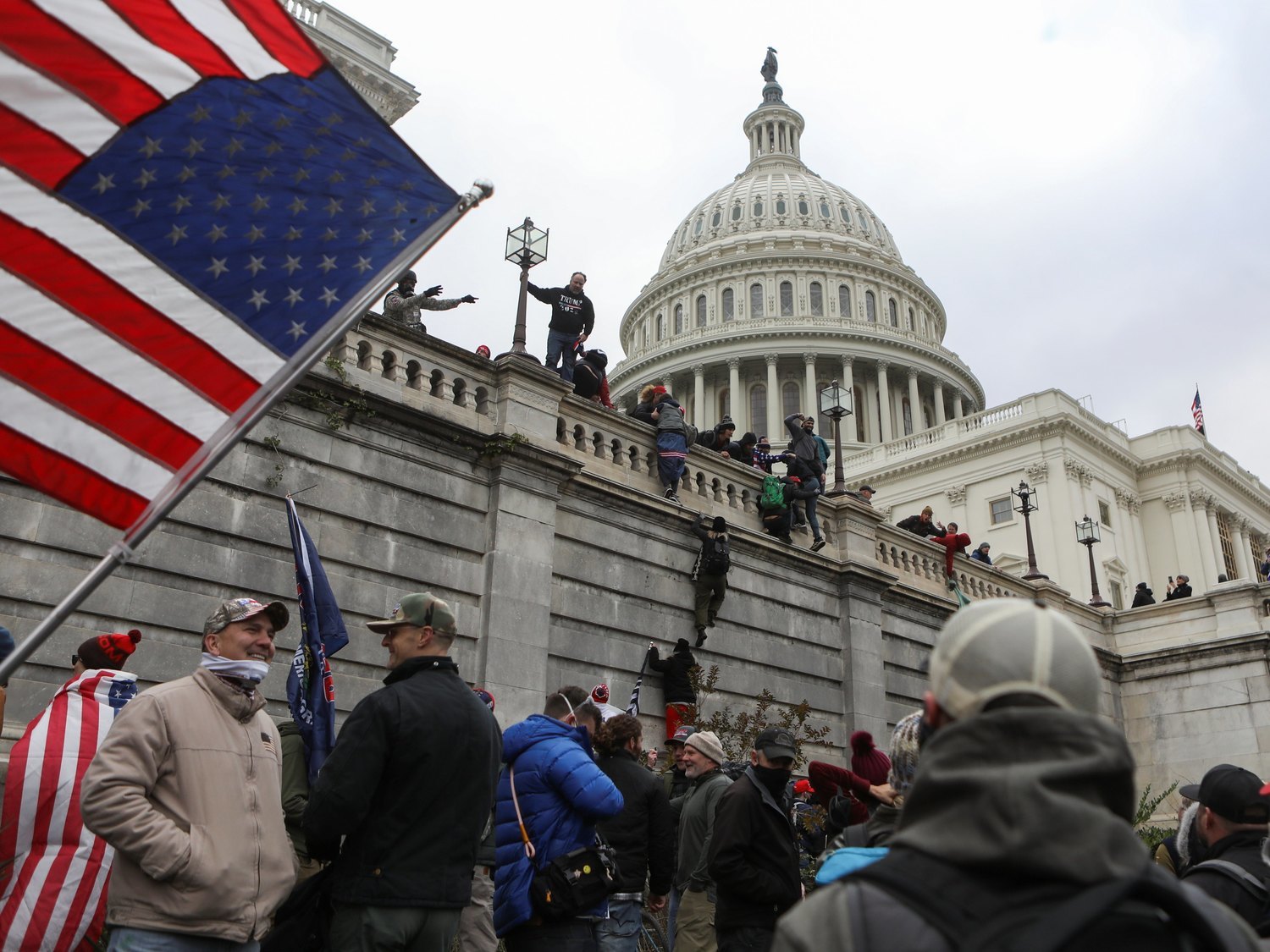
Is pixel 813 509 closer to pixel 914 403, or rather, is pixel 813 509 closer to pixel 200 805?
pixel 200 805

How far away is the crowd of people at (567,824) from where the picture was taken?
1.91m

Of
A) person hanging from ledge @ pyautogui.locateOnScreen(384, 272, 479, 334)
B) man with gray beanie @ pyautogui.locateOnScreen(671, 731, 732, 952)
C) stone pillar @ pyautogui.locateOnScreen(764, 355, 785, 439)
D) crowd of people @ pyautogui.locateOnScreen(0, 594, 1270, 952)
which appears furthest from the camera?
stone pillar @ pyautogui.locateOnScreen(764, 355, 785, 439)

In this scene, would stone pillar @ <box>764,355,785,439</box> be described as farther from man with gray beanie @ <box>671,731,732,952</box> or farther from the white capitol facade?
man with gray beanie @ <box>671,731,732,952</box>

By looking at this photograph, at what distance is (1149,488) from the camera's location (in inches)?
2486

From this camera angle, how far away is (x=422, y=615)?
5172mm

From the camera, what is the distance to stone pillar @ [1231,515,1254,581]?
64562mm

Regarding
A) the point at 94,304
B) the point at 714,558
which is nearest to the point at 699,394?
the point at 714,558

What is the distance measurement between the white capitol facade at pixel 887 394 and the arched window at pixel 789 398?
0.17 meters

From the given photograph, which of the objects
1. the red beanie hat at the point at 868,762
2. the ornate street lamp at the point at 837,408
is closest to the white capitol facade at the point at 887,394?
the ornate street lamp at the point at 837,408

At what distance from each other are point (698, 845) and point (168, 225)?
17.6 ft

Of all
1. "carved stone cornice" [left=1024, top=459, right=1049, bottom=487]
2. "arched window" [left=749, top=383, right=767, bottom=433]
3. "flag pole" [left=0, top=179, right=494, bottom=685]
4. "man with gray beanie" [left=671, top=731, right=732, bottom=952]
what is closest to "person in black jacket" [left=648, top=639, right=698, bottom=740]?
"man with gray beanie" [left=671, top=731, right=732, bottom=952]

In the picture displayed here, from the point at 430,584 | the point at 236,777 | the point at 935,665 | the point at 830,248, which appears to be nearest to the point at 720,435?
the point at 430,584

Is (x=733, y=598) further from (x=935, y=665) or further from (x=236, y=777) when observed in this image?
(x=935, y=665)

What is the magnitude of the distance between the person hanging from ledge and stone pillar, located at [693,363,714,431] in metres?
64.4
